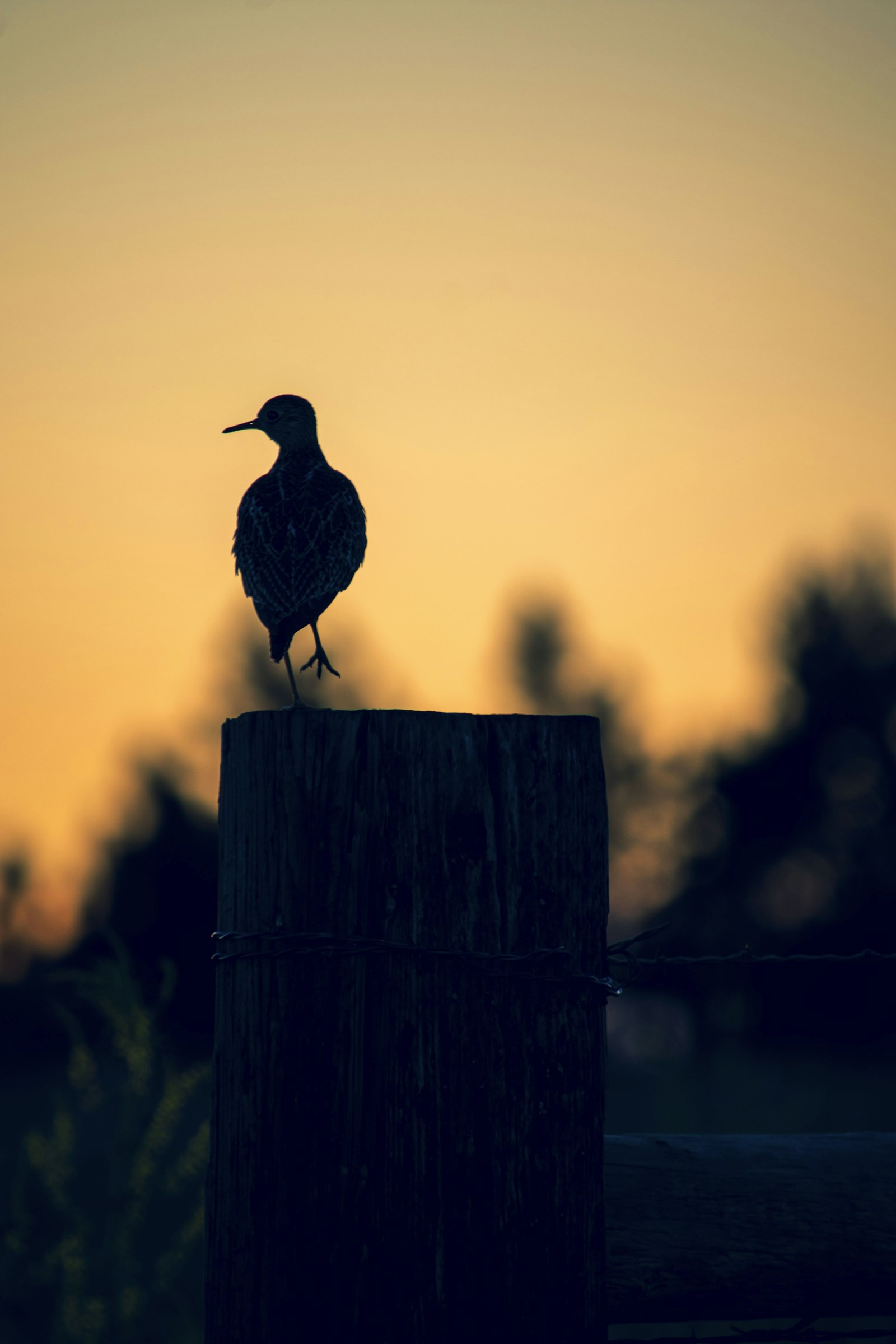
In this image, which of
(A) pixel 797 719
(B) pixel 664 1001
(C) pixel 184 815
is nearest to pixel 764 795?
(A) pixel 797 719

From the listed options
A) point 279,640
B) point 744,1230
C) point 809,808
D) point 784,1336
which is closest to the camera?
point 744,1230

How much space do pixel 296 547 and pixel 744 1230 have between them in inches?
120

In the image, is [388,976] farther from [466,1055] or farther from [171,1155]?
[171,1155]

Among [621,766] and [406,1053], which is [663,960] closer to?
[406,1053]

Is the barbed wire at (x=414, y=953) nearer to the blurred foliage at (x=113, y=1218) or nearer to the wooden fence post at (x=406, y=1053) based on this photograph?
the wooden fence post at (x=406, y=1053)

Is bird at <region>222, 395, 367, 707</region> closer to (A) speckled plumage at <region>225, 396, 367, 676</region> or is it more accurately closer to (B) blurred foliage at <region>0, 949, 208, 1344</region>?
(A) speckled plumage at <region>225, 396, 367, 676</region>

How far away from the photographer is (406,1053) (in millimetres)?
2402

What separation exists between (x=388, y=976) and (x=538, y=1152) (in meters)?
0.44

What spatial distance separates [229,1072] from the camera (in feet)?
8.18

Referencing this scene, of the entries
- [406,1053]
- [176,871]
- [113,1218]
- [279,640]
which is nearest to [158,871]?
[176,871]

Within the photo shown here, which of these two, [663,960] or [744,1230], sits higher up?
[663,960]

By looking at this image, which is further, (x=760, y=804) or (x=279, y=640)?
(x=760, y=804)

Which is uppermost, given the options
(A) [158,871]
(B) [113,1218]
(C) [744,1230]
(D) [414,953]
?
(D) [414,953]

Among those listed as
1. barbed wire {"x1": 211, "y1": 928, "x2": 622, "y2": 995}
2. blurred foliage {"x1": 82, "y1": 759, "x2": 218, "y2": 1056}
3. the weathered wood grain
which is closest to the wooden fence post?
barbed wire {"x1": 211, "y1": 928, "x2": 622, "y2": 995}
